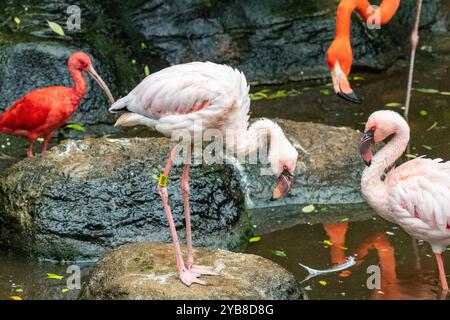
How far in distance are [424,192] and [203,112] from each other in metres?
1.79

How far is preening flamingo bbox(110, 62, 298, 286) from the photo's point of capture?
20.3ft

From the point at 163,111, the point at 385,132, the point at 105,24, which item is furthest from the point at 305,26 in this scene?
the point at 163,111

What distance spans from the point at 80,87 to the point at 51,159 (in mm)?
1530

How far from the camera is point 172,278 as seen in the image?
605 cm

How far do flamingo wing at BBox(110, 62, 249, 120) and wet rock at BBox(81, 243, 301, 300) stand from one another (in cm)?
106

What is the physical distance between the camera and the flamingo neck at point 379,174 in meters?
6.74

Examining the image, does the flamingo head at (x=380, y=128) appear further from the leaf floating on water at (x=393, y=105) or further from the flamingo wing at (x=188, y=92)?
the leaf floating on water at (x=393, y=105)

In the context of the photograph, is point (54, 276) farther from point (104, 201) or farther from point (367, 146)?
point (367, 146)

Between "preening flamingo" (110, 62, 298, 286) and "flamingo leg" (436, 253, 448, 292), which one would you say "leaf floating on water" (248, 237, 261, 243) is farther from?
"flamingo leg" (436, 253, 448, 292)

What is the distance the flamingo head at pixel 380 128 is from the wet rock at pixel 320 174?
145 centimetres

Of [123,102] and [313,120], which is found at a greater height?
[123,102]

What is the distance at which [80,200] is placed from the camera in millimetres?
7383

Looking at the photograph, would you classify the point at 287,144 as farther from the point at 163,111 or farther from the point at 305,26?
the point at 305,26

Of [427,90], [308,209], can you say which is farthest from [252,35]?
[308,209]
